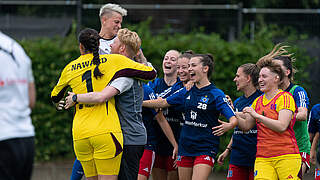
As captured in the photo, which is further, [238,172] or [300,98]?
[238,172]

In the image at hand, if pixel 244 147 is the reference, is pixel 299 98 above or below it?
above

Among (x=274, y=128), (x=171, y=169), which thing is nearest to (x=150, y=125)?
(x=171, y=169)

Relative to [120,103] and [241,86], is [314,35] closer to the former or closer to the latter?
[241,86]

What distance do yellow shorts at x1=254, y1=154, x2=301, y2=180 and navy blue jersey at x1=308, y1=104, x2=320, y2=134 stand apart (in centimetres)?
115

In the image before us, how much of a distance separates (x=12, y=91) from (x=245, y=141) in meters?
3.21

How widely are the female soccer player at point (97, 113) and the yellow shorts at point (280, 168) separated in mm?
1506

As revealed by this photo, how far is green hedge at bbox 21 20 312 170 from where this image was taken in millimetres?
9422

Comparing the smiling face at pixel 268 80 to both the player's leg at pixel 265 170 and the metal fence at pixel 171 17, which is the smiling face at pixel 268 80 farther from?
the metal fence at pixel 171 17

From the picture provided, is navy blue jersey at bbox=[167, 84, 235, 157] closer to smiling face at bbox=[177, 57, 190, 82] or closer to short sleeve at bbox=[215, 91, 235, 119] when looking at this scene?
short sleeve at bbox=[215, 91, 235, 119]

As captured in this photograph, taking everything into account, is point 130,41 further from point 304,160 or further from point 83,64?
point 304,160

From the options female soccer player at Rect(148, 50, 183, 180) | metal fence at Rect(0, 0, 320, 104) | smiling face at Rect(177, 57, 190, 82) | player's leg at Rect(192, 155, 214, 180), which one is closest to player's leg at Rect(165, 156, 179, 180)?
female soccer player at Rect(148, 50, 183, 180)

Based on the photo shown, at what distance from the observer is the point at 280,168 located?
18.1ft

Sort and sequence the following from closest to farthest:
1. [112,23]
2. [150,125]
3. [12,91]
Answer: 1. [12,91]
2. [112,23]
3. [150,125]

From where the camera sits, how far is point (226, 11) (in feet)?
34.8
